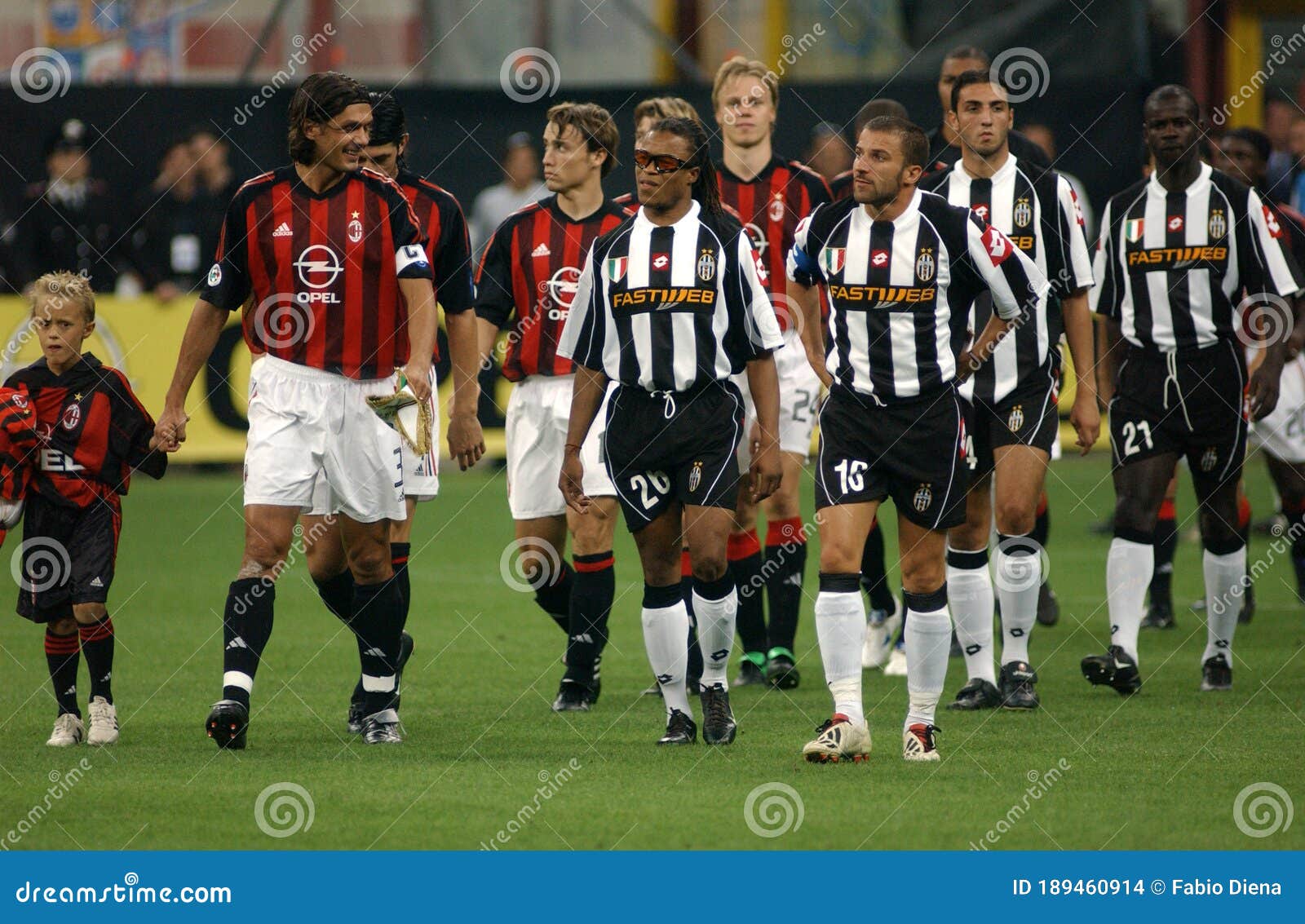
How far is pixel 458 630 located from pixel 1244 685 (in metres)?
3.77

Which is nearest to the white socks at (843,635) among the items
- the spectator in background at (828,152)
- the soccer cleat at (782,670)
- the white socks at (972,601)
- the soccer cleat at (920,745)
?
the soccer cleat at (920,745)

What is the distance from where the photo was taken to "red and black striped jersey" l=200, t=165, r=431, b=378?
6262 millimetres

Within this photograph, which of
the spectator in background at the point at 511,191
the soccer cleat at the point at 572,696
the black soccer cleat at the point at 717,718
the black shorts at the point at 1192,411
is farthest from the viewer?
the spectator in background at the point at 511,191

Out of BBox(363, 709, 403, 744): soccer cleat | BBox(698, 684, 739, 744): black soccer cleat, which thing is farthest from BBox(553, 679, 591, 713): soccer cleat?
BBox(698, 684, 739, 744): black soccer cleat

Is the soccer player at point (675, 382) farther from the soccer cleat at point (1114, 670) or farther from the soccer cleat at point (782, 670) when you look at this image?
the soccer cleat at point (1114, 670)

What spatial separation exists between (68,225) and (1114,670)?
10.6 m

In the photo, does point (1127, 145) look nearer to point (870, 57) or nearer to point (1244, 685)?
point (870, 57)

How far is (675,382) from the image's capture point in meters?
6.23

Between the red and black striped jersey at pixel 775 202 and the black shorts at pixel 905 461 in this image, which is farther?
the red and black striped jersey at pixel 775 202

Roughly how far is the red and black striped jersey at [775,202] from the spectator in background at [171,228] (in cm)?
838

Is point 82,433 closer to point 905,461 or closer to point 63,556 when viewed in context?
point 63,556

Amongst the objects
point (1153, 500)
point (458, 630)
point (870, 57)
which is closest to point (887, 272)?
point (1153, 500)

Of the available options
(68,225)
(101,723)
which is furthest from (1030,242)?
(68,225)

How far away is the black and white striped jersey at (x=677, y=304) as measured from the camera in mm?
6250
